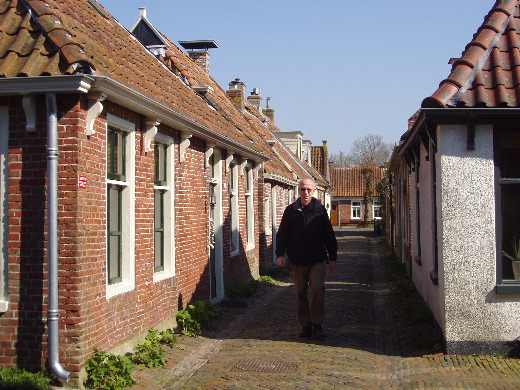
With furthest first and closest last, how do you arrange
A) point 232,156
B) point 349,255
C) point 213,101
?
point 349,255 < point 213,101 < point 232,156

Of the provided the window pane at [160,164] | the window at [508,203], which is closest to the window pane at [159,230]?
the window pane at [160,164]

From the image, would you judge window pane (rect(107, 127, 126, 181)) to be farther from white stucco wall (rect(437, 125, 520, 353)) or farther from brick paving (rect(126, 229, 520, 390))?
white stucco wall (rect(437, 125, 520, 353))

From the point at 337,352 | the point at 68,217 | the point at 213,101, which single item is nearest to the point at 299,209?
the point at 337,352

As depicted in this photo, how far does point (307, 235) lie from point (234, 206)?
556 centimetres

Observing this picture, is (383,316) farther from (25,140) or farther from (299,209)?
(25,140)

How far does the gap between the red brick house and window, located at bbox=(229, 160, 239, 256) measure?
3.72 meters

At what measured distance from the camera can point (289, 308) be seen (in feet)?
40.1

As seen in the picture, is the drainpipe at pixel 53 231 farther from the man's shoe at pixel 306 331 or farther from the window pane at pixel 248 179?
the window pane at pixel 248 179

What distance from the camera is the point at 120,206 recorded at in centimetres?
802

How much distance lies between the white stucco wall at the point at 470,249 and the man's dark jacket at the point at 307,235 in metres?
1.77

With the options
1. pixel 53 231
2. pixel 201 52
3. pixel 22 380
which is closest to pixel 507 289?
pixel 53 231

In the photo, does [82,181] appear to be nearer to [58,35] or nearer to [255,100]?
[58,35]

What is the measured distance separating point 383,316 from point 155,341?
4572mm

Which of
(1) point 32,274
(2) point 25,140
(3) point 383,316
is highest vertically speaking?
(2) point 25,140
